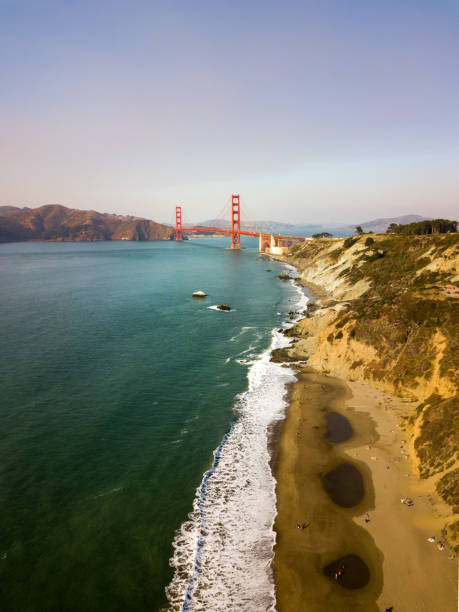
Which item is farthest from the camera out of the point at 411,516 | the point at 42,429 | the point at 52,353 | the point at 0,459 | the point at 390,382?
the point at 52,353

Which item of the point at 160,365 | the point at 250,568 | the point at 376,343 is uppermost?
the point at 376,343

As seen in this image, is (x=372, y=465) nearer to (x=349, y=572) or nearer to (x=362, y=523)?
(x=362, y=523)

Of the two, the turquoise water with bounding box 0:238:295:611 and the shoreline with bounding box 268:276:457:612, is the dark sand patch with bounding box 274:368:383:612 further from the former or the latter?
the turquoise water with bounding box 0:238:295:611

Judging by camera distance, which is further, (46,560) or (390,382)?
(390,382)

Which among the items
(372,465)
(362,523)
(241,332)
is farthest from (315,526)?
(241,332)

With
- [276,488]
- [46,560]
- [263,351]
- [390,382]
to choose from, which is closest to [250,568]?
[276,488]

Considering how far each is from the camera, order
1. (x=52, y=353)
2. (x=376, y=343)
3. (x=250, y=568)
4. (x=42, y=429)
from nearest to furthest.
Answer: (x=250, y=568) → (x=42, y=429) → (x=376, y=343) → (x=52, y=353)

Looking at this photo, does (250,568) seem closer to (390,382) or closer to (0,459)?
(0,459)

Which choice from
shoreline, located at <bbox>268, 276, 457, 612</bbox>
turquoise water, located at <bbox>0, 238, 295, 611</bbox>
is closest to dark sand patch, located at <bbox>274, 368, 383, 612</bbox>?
shoreline, located at <bbox>268, 276, 457, 612</bbox>
